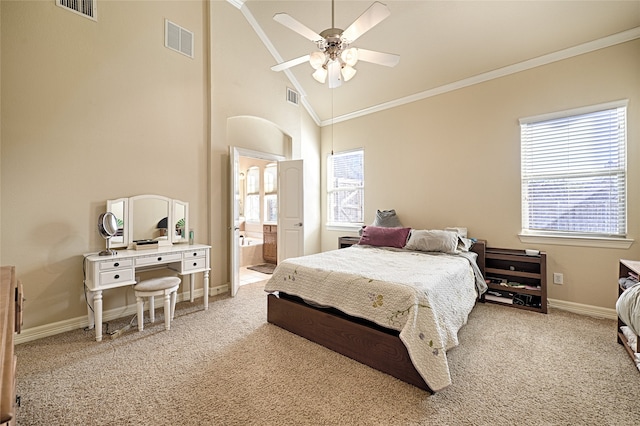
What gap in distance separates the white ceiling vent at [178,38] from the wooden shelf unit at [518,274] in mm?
4533

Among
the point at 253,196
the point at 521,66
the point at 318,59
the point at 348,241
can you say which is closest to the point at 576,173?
the point at 521,66

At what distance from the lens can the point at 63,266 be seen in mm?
2717

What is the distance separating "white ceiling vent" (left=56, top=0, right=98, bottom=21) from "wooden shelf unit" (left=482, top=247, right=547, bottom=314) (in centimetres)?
508

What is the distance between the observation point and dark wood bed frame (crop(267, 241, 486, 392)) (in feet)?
6.44

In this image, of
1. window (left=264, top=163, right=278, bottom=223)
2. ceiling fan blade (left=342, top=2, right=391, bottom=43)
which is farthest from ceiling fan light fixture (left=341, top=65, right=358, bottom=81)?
window (left=264, top=163, right=278, bottom=223)

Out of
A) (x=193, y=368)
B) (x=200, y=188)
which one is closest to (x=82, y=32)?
(x=200, y=188)

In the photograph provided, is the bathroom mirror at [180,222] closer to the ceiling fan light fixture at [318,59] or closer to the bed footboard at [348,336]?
the bed footboard at [348,336]

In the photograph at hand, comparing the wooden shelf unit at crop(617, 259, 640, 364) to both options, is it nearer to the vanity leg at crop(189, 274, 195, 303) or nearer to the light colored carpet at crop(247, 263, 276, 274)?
the vanity leg at crop(189, 274, 195, 303)

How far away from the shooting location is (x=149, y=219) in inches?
128

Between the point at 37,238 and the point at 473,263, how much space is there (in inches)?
173

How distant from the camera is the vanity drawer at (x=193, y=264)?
3.15 metres

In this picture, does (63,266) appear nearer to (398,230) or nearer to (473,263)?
(398,230)

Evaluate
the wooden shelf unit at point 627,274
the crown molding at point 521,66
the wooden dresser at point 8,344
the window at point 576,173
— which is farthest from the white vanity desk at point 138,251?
A: the window at point 576,173

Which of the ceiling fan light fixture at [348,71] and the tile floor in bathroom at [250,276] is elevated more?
the ceiling fan light fixture at [348,71]
